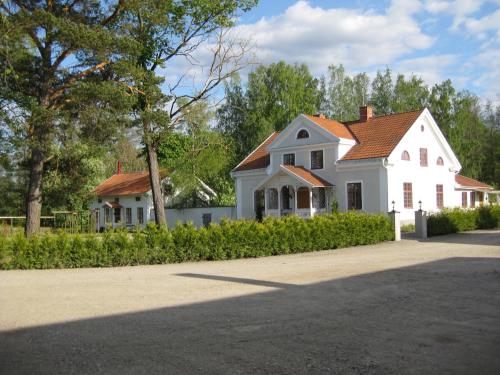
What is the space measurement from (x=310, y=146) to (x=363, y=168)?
12.9ft

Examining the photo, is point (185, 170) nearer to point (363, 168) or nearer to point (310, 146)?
point (310, 146)

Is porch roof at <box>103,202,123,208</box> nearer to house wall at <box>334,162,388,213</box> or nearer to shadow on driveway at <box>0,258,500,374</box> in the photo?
house wall at <box>334,162,388,213</box>

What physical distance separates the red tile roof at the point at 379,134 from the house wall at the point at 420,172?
384mm

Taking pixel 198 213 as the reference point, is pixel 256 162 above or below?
above

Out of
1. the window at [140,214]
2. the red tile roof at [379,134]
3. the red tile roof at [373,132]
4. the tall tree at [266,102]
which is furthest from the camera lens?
the tall tree at [266,102]

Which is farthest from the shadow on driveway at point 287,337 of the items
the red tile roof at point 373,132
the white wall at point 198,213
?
the white wall at point 198,213

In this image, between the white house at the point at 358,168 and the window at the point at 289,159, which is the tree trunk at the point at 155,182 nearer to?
the white house at the point at 358,168

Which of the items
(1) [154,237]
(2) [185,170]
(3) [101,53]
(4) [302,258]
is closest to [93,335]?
(1) [154,237]

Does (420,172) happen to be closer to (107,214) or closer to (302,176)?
(302,176)

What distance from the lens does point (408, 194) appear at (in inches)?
1196

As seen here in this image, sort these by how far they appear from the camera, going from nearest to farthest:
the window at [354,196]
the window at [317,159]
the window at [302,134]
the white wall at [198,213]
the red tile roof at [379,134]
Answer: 1. the red tile roof at [379,134]
2. the window at [354,196]
3. the window at [317,159]
4. the window at [302,134]
5. the white wall at [198,213]

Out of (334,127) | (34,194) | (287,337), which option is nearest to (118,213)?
(334,127)

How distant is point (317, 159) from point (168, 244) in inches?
699

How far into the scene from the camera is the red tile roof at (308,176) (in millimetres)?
30062
